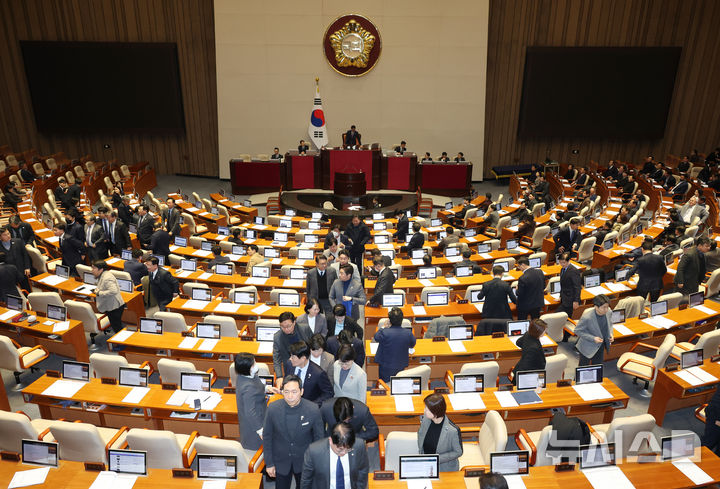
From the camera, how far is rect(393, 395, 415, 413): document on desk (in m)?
5.52

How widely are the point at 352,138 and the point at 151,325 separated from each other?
14449mm

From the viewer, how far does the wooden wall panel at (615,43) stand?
20328 mm

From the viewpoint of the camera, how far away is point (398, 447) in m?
4.85

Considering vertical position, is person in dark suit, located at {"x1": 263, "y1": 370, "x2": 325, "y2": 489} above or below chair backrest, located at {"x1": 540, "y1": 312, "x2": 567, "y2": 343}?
above

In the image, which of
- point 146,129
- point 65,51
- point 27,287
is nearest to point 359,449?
point 27,287

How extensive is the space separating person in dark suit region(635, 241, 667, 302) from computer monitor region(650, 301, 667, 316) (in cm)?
75

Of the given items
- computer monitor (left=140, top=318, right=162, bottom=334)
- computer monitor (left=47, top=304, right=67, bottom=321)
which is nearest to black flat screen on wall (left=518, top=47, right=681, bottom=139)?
computer monitor (left=140, top=318, right=162, bottom=334)

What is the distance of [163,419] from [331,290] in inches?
113

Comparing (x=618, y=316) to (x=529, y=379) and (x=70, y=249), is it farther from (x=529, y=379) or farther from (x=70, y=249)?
(x=70, y=249)

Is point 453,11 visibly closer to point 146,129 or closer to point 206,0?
point 206,0

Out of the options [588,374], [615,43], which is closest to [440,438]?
[588,374]

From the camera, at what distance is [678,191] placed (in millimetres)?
16125

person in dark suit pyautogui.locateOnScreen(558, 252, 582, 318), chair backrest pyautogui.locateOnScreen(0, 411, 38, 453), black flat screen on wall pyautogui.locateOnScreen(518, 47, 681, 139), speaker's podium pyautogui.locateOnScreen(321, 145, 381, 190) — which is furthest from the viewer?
black flat screen on wall pyautogui.locateOnScreen(518, 47, 681, 139)

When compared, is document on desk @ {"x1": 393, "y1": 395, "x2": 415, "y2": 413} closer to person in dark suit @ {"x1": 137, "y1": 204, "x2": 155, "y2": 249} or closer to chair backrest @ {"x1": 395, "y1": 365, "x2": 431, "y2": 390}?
chair backrest @ {"x1": 395, "y1": 365, "x2": 431, "y2": 390}
